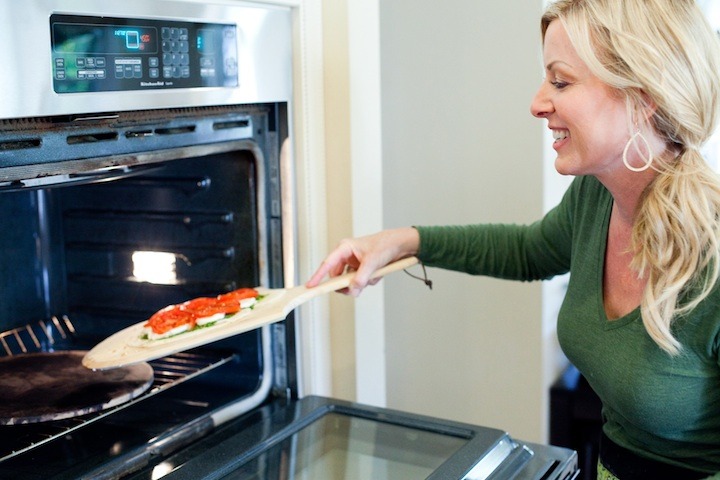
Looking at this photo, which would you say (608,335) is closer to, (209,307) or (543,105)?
(543,105)

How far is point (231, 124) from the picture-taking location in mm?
1333

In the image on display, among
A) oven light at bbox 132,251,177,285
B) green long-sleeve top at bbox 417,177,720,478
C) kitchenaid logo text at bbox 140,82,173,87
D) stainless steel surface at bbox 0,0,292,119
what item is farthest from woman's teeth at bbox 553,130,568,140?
oven light at bbox 132,251,177,285

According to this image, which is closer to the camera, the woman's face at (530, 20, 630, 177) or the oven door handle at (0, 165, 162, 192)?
the oven door handle at (0, 165, 162, 192)

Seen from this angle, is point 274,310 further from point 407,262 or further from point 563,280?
point 563,280

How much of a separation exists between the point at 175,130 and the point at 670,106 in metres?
0.64

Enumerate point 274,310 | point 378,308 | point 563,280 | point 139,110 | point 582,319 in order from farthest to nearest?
point 563,280, point 378,308, point 582,319, point 274,310, point 139,110

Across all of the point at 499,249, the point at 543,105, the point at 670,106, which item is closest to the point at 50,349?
the point at 499,249

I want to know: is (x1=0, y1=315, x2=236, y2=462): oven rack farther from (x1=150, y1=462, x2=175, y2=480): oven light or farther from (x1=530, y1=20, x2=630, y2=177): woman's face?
(x1=530, y1=20, x2=630, y2=177): woman's face

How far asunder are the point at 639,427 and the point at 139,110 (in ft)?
2.67

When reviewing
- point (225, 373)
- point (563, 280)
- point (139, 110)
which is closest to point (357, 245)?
point (225, 373)

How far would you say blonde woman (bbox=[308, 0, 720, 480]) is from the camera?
120cm

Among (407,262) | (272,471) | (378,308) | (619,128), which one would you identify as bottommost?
(272,471)

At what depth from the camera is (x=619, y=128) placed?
→ 1.22m

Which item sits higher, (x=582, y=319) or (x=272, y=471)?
(x=582, y=319)
